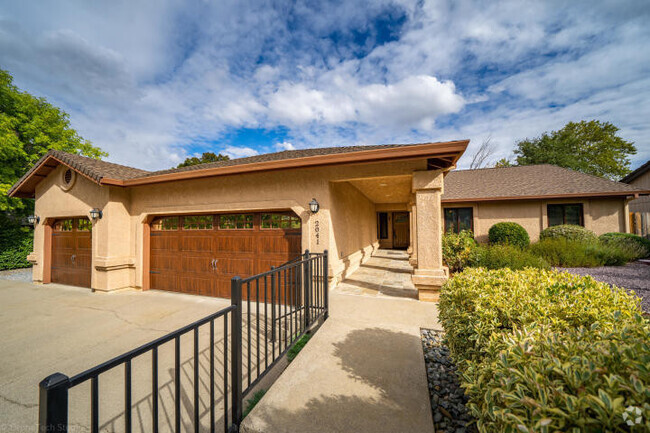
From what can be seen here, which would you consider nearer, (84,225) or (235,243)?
(235,243)

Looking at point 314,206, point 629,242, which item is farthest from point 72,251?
point 629,242

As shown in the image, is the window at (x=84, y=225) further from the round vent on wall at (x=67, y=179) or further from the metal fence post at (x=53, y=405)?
the metal fence post at (x=53, y=405)

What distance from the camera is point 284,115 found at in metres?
13.2

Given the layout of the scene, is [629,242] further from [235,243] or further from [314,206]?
[235,243]

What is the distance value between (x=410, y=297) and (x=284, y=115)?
11783 millimetres

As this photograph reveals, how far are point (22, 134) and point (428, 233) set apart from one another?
67.0ft

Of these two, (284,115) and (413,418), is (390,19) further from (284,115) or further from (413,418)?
(413,418)

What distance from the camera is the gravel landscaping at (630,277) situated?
5.31 m

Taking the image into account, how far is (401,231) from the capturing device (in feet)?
55.4

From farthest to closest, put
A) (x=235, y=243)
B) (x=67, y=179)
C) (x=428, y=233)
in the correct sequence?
(x=67, y=179), (x=235, y=243), (x=428, y=233)

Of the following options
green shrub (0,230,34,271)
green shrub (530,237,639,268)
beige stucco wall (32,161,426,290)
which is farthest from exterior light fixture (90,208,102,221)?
green shrub (530,237,639,268)

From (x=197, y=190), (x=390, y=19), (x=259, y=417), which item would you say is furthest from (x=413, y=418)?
(x=390, y=19)

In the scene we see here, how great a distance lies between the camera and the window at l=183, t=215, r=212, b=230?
675 centimetres

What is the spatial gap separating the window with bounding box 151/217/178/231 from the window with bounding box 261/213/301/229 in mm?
3183
